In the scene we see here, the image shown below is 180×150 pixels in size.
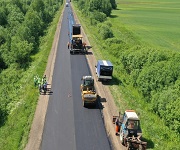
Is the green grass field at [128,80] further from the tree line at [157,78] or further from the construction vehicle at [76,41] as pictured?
the construction vehicle at [76,41]

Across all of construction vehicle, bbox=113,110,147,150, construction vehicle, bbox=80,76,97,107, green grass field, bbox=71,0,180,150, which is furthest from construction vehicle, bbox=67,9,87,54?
construction vehicle, bbox=113,110,147,150

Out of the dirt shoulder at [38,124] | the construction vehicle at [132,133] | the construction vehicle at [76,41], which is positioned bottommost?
the dirt shoulder at [38,124]

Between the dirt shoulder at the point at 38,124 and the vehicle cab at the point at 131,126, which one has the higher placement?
the vehicle cab at the point at 131,126

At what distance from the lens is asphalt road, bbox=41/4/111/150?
28422mm

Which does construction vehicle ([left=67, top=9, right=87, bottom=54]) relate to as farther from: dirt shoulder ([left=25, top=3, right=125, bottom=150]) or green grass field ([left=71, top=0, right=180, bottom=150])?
dirt shoulder ([left=25, top=3, right=125, bottom=150])

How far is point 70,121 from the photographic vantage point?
3266 centimetres

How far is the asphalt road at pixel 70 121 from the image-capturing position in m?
28.4

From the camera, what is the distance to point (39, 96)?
39.8m

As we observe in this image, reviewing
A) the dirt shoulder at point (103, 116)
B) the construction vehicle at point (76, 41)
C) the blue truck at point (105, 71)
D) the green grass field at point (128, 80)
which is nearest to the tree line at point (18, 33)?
the construction vehicle at point (76, 41)

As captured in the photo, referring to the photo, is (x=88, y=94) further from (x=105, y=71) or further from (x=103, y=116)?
(x=105, y=71)

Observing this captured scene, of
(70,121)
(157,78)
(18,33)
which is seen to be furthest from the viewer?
(18,33)

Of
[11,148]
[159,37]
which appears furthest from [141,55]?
[159,37]

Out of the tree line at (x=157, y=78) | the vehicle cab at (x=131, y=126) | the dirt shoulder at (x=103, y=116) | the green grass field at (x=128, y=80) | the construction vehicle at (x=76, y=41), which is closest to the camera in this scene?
the vehicle cab at (x=131, y=126)

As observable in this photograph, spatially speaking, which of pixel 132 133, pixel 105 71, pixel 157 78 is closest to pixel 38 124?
pixel 132 133
